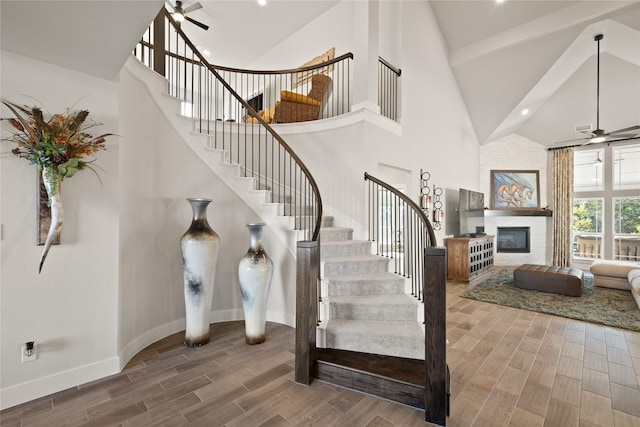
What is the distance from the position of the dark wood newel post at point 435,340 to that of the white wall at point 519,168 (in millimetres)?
7412

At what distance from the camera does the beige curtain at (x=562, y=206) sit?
7.58 metres

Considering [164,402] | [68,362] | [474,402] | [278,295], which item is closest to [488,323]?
[474,402]

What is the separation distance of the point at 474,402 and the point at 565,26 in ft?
21.7

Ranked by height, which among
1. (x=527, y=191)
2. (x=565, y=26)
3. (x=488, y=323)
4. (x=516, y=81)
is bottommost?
(x=488, y=323)

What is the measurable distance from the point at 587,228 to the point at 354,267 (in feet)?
26.6

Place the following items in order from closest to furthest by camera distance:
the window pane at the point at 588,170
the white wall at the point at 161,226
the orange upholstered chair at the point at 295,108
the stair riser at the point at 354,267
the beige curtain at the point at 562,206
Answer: the white wall at the point at 161,226 < the stair riser at the point at 354,267 < the orange upholstered chair at the point at 295,108 < the window pane at the point at 588,170 < the beige curtain at the point at 562,206

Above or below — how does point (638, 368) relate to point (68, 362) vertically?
below

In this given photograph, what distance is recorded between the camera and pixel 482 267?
20.6ft

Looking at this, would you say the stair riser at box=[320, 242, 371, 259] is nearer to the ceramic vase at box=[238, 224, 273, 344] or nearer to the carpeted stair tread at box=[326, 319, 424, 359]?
the ceramic vase at box=[238, 224, 273, 344]

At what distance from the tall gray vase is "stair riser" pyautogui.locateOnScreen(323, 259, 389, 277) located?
127 centimetres

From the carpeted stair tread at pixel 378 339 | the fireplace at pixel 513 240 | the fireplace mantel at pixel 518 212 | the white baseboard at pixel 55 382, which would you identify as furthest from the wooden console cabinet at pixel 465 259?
the white baseboard at pixel 55 382

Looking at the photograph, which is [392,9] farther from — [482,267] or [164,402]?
[164,402]

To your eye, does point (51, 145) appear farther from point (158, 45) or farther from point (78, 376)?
point (158, 45)

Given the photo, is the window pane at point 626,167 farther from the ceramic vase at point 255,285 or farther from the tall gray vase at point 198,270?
the tall gray vase at point 198,270
